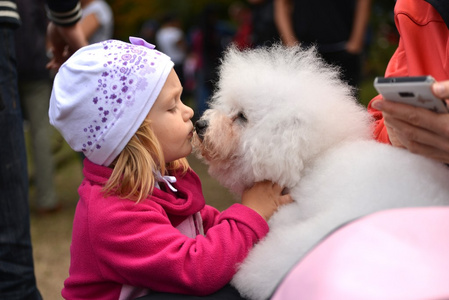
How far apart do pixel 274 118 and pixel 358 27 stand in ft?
6.85

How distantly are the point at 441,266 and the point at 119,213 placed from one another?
76 cm

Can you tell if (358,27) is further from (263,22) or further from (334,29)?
(263,22)

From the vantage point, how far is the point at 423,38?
138 cm

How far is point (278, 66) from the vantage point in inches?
59.9

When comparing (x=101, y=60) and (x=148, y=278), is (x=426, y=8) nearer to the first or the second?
(x=101, y=60)

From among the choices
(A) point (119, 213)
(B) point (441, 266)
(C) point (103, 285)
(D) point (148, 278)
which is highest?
(B) point (441, 266)

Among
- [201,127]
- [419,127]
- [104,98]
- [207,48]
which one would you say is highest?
[419,127]

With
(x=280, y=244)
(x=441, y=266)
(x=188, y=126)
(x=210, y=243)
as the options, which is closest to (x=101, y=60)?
(x=188, y=126)

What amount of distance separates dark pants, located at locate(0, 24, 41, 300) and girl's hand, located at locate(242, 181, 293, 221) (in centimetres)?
83

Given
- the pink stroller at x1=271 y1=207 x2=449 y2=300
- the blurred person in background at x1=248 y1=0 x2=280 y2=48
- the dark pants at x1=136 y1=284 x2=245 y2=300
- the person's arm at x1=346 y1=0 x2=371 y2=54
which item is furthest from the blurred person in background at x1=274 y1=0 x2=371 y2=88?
the pink stroller at x1=271 y1=207 x2=449 y2=300

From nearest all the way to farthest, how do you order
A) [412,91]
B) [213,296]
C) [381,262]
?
[381,262] → [412,91] → [213,296]

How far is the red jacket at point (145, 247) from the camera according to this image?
1.28 meters

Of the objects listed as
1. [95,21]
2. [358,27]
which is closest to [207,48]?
[95,21]

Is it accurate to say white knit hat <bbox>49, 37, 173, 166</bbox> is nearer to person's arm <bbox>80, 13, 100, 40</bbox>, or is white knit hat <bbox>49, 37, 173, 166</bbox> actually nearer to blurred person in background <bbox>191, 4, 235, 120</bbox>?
person's arm <bbox>80, 13, 100, 40</bbox>
